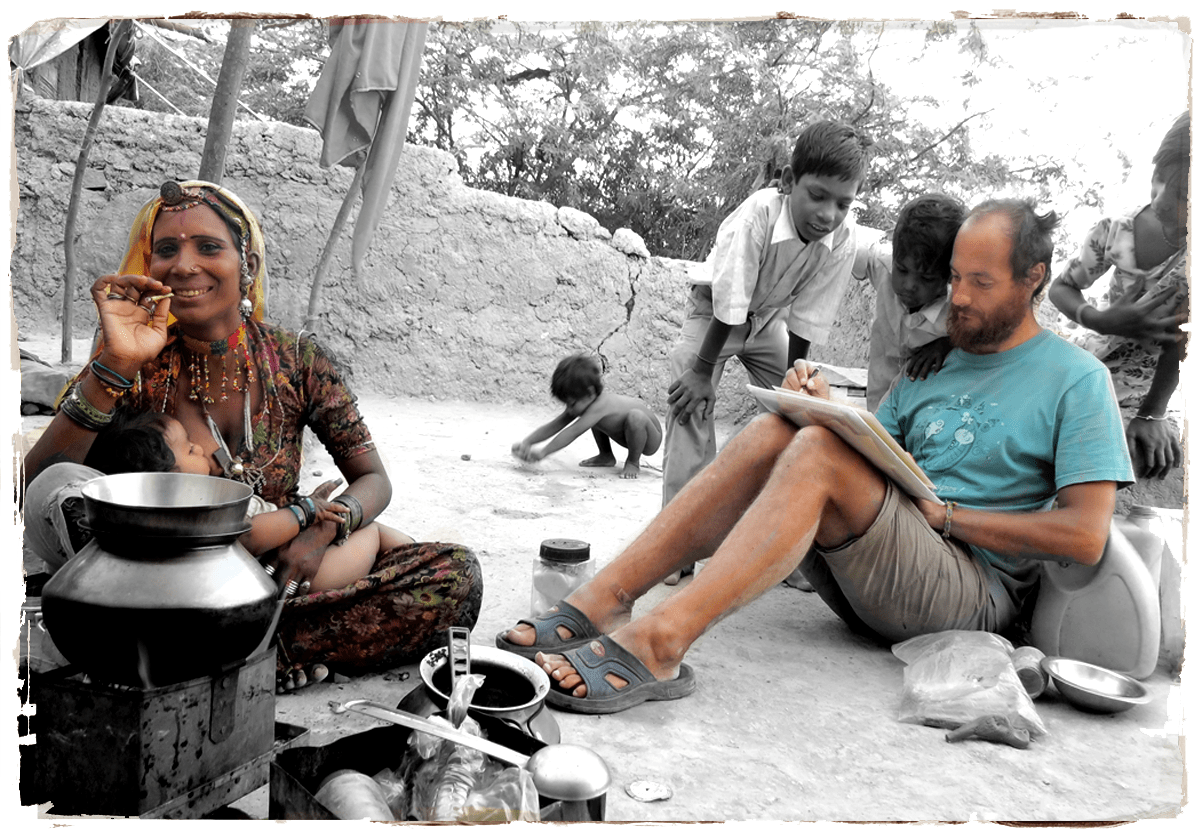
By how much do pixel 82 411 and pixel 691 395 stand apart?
2121 mm

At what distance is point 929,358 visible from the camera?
9.01 ft

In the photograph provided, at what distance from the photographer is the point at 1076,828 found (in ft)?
5.68

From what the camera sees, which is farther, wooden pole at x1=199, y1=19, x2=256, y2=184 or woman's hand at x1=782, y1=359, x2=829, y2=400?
wooden pole at x1=199, y1=19, x2=256, y2=184

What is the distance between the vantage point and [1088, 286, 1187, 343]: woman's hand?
290 cm

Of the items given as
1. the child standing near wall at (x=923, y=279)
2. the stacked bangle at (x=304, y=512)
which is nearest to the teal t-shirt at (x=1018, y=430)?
the child standing near wall at (x=923, y=279)

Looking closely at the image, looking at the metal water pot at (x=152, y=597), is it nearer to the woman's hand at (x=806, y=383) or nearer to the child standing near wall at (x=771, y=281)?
the woman's hand at (x=806, y=383)

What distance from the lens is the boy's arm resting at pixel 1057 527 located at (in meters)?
2.22

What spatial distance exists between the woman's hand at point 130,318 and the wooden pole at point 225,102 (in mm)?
2102

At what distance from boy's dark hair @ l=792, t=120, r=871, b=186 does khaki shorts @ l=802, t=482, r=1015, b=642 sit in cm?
127

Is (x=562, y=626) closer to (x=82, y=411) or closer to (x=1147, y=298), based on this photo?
(x=82, y=411)

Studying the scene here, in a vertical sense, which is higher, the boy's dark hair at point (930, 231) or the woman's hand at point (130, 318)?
the boy's dark hair at point (930, 231)

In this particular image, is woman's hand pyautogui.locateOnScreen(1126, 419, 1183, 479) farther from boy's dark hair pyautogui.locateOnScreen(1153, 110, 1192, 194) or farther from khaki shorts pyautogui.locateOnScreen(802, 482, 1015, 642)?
khaki shorts pyautogui.locateOnScreen(802, 482, 1015, 642)

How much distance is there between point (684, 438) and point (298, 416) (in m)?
1.69

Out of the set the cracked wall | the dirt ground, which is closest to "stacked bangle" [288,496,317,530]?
the dirt ground
